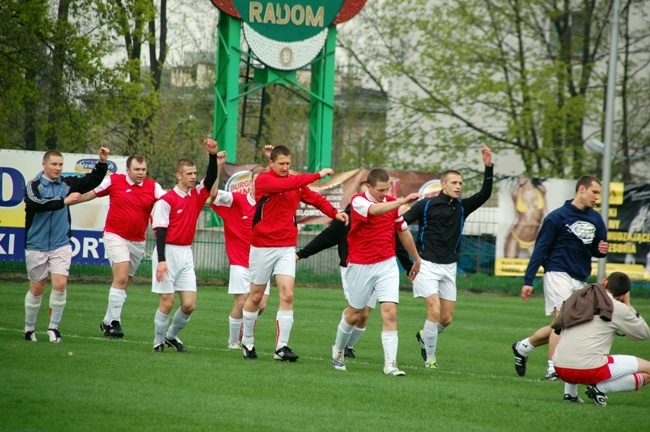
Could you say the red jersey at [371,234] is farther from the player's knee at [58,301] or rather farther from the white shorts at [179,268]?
the player's knee at [58,301]

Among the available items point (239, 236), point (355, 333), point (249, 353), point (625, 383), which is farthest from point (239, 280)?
point (625, 383)

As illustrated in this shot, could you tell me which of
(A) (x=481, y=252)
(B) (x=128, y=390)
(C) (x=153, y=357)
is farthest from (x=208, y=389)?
(A) (x=481, y=252)

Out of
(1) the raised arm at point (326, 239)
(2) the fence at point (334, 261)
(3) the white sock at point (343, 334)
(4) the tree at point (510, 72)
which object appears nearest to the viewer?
(3) the white sock at point (343, 334)

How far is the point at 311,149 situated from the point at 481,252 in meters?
6.71

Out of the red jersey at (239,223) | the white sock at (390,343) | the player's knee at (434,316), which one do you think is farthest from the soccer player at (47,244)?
the player's knee at (434,316)

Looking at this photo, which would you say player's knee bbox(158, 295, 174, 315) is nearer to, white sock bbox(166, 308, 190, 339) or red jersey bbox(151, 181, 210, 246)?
white sock bbox(166, 308, 190, 339)

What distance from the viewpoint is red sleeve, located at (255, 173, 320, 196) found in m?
10.9

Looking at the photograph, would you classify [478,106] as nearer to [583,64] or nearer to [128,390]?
[583,64]

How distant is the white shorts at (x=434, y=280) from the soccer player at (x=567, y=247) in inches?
43.6

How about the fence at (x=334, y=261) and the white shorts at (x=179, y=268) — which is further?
the fence at (x=334, y=261)

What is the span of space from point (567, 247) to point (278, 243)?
3373 millimetres

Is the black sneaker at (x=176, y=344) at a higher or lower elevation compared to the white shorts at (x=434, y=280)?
lower

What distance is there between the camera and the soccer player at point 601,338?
9.17 meters

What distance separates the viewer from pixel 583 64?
36000mm
